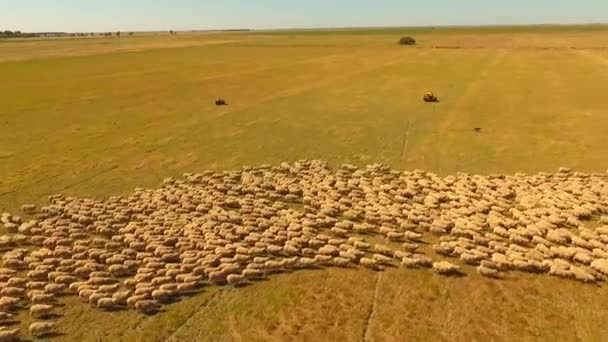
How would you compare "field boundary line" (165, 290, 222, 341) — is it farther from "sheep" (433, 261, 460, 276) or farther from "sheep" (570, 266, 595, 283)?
"sheep" (570, 266, 595, 283)

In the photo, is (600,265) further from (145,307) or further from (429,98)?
(429,98)

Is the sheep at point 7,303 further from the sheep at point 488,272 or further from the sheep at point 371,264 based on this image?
the sheep at point 488,272

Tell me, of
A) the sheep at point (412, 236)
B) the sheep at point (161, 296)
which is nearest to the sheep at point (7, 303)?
the sheep at point (161, 296)

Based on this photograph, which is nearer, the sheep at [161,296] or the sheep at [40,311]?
the sheep at [40,311]

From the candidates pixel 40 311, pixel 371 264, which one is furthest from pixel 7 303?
pixel 371 264

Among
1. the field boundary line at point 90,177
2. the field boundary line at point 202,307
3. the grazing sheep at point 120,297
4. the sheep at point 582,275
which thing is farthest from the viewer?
the field boundary line at point 90,177

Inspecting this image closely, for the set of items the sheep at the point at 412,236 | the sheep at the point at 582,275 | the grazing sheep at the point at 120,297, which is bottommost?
the sheep at the point at 582,275

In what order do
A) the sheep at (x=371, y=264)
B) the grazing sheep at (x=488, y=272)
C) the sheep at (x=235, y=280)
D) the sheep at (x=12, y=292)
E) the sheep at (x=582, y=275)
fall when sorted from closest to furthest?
the sheep at (x=12, y=292) < the sheep at (x=582, y=275) < the sheep at (x=235, y=280) < the grazing sheep at (x=488, y=272) < the sheep at (x=371, y=264)

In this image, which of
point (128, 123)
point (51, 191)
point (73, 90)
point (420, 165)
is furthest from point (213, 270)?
point (73, 90)
